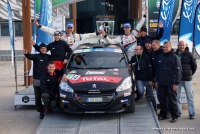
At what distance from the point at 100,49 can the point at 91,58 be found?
1.67 ft

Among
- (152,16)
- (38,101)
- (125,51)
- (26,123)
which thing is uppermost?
(152,16)

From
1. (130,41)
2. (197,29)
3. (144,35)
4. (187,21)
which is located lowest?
(130,41)

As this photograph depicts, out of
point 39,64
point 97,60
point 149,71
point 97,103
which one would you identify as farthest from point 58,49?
point 149,71

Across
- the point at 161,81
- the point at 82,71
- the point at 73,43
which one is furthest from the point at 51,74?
the point at 161,81

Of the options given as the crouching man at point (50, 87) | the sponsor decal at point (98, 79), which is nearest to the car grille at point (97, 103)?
the sponsor decal at point (98, 79)

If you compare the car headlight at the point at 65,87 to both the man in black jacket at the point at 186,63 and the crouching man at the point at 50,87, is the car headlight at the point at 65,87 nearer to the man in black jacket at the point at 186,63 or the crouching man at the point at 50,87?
the crouching man at the point at 50,87

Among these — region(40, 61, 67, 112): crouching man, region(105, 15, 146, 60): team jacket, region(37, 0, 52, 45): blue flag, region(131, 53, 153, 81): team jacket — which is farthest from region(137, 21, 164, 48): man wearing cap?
region(37, 0, 52, 45): blue flag

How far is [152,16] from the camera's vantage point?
20.1m

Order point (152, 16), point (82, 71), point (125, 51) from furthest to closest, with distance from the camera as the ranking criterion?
1. point (152, 16)
2. point (125, 51)
3. point (82, 71)

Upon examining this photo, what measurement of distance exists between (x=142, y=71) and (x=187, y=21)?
2505 mm

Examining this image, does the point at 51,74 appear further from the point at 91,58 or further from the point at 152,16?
the point at 152,16

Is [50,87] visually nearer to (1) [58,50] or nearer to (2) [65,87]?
(2) [65,87]

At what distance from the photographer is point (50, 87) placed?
7.92 meters

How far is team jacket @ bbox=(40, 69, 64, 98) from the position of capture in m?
7.81
